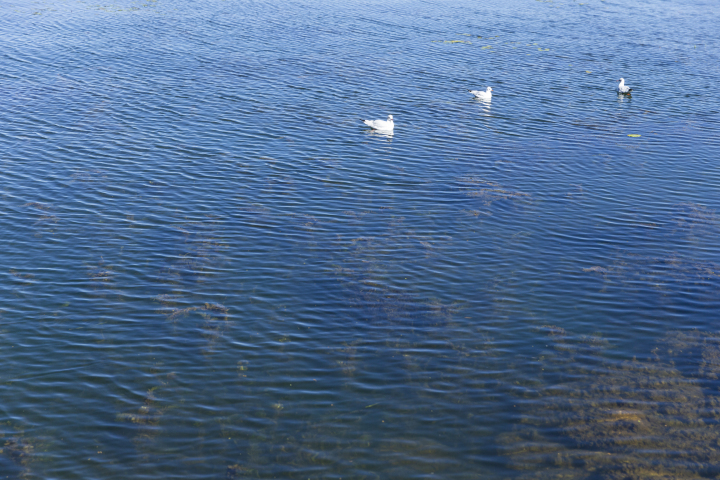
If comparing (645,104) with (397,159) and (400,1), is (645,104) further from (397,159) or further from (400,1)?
(400,1)

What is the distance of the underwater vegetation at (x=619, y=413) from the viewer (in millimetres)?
15188

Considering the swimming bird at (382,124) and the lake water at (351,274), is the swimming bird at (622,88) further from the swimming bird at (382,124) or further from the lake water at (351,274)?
the swimming bird at (382,124)

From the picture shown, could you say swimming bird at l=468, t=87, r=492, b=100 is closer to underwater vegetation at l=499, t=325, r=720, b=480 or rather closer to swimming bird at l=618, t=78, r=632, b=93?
swimming bird at l=618, t=78, r=632, b=93

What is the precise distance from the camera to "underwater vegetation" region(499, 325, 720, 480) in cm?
A: 1519

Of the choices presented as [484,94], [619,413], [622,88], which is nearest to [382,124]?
[484,94]

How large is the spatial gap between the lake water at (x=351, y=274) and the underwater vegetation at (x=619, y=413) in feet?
0.23

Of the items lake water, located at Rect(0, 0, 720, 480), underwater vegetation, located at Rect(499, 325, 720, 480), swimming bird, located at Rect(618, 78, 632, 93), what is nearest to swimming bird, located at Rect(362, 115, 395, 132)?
lake water, located at Rect(0, 0, 720, 480)

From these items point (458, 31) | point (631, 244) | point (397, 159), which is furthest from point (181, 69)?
point (631, 244)

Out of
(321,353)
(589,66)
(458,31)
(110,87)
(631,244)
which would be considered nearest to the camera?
(321,353)

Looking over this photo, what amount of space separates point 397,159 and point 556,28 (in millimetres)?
40722

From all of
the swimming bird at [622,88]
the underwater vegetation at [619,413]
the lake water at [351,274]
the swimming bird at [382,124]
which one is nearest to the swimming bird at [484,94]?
the lake water at [351,274]

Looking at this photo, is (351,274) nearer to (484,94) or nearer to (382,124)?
(382,124)

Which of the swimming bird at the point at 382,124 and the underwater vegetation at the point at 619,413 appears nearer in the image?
the underwater vegetation at the point at 619,413

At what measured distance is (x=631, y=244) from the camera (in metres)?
25.8
